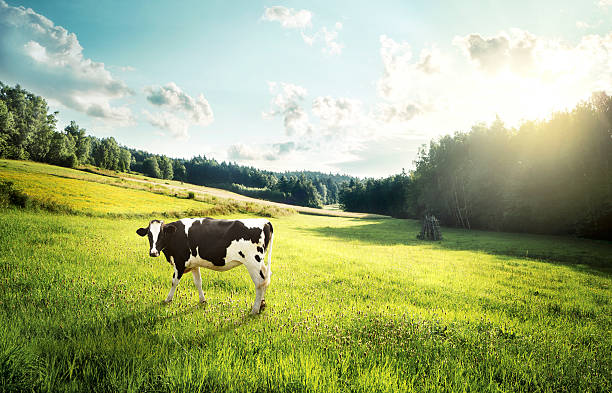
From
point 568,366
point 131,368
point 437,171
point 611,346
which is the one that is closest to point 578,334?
point 611,346

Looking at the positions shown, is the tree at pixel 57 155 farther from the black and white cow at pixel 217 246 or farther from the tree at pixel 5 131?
the black and white cow at pixel 217 246

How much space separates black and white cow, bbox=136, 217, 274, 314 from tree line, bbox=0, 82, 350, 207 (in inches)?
1120

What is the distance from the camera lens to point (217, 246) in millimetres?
4781

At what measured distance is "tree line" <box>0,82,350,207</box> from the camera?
29706mm

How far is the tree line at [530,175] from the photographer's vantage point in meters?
24.3

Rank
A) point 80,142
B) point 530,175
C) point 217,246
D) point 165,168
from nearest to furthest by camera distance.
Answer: point 217,246, point 530,175, point 80,142, point 165,168

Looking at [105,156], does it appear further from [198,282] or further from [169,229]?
[198,282]

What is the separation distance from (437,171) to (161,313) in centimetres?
5359

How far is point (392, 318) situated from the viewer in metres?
4.93

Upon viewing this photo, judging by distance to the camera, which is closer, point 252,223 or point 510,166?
point 252,223

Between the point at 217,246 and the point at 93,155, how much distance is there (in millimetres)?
130369

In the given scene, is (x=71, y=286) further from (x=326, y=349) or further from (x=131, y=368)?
(x=326, y=349)

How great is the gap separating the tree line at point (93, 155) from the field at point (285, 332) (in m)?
27.1

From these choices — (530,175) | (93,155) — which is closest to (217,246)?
(530,175)
